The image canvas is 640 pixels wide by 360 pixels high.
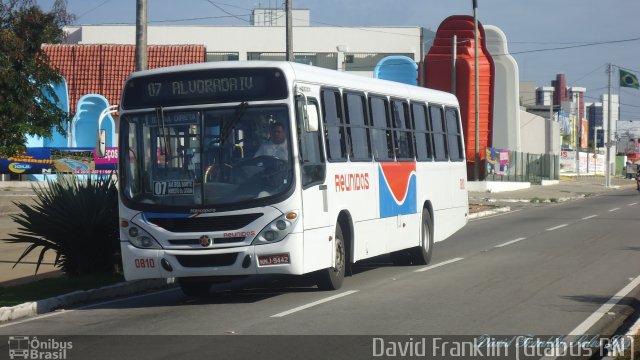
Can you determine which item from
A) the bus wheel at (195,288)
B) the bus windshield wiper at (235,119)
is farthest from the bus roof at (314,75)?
the bus wheel at (195,288)

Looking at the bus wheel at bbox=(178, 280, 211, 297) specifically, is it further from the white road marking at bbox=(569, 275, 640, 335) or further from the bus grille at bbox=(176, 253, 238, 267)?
Result: the white road marking at bbox=(569, 275, 640, 335)

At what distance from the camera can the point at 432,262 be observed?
1789cm

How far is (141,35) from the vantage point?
18.0m

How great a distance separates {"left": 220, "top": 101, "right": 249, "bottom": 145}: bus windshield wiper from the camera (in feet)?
40.5

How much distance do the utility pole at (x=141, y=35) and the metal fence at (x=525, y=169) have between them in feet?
116

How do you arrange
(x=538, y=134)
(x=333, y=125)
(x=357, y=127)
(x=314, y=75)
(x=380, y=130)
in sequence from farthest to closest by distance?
(x=538, y=134) < (x=380, y=130) < (x=357, y=127) < (x=333, y=125) < (x=314, y=75)

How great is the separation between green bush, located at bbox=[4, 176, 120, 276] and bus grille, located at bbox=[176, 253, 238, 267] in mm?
4407

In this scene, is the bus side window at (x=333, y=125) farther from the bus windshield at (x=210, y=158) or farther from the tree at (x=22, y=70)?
the tree at (x=22, y=70)

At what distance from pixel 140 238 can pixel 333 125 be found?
10.4 feet

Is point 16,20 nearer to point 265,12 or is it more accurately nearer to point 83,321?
point 83,321

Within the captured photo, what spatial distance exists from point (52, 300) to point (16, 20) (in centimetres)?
654

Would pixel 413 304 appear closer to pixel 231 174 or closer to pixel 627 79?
pixel 231 174

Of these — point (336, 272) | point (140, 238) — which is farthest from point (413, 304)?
point (140, 238)

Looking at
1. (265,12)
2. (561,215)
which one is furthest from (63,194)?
(265,12)
